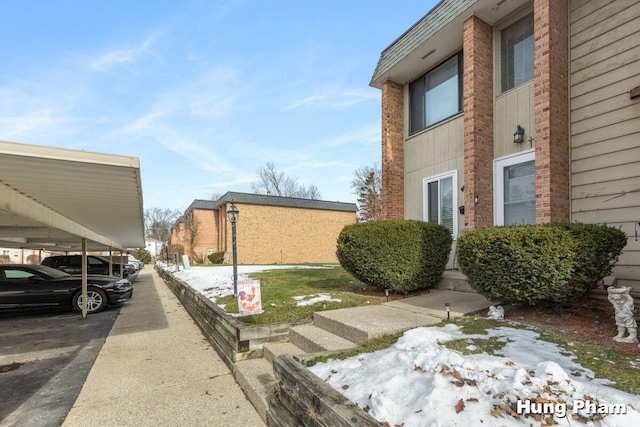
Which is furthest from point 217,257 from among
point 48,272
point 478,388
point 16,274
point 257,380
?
point 478,388

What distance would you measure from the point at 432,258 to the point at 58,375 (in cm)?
591

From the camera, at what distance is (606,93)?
17.0ft

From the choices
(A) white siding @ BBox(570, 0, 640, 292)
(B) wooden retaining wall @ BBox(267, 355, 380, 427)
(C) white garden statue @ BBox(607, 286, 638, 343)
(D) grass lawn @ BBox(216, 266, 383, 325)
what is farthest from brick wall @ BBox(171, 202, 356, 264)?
(C) white garden statue @ BBox(607, 286, 638, 343)

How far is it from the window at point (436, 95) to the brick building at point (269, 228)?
54.2 feet

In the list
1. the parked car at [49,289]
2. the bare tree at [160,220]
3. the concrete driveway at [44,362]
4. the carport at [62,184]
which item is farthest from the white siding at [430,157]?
the bare tree at [160,220]

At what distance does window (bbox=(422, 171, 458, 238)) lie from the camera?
7.61 m

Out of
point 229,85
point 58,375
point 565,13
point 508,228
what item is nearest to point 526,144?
point 565,13

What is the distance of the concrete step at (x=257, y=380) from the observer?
332 centimetres

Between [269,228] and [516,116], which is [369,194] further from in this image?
[516,116]

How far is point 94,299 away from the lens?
367 inches

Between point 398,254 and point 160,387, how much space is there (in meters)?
4.10

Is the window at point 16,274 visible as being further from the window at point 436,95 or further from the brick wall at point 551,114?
the brick wall at point 551,114

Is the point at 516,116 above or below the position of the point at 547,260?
above

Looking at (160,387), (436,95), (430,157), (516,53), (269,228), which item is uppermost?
(516,53)
